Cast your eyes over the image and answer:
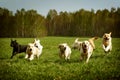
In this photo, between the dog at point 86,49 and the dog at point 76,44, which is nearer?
the dog at point 86,49

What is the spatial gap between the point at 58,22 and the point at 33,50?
7.69 feet

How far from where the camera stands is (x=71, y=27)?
8.12m

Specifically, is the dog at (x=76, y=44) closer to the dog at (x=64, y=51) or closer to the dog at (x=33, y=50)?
the dog at (x=64, y=51)

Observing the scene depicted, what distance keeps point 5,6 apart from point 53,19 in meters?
1.40

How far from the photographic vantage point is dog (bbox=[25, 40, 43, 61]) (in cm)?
993

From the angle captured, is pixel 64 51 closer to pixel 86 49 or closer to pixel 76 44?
pixel 76 44

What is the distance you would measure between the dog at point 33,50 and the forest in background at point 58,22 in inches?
61.8

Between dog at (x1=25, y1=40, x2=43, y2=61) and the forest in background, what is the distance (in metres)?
1.57

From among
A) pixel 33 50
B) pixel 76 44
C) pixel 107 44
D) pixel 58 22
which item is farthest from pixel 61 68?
pixel 107 44

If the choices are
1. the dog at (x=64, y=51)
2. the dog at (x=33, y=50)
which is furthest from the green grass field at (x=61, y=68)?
the dog at (x=33, y=50)

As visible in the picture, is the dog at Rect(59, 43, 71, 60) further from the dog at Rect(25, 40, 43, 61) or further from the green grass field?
the dog at Rect(25, 40, 43, 61)

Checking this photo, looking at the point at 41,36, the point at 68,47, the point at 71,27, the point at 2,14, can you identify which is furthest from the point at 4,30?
the point at 68,47

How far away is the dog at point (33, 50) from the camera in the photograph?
9930 millimetres

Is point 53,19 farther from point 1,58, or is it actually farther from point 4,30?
point 1,58
